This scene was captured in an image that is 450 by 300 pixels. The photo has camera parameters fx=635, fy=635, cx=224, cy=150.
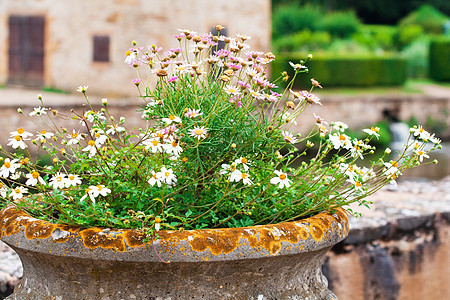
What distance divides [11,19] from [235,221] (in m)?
13.2

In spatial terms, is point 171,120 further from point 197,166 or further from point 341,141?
point 341,141

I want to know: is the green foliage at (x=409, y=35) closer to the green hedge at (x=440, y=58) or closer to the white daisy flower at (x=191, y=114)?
the green hedge at (x=440, y=58)

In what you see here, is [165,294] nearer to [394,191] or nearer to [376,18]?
[394,191]

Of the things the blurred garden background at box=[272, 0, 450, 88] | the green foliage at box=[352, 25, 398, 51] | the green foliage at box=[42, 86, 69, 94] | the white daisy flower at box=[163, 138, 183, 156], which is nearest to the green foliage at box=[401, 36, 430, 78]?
the blurred garden background at box=[272, 0, 450, 88]

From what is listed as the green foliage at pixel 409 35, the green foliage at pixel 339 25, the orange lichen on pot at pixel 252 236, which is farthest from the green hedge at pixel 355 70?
the orange lichen on pot at pixel 252 236

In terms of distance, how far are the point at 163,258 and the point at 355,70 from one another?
49.2 feet

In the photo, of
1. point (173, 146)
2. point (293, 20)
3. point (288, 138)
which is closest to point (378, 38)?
point (293, 20)

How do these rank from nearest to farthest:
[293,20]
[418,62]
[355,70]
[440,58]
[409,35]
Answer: [355,70] → [440,58] → [418,62] → [293,20] → [409,35]

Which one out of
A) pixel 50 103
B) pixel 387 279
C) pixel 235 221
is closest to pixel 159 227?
pixel 235 221

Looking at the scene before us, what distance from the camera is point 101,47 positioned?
12430 mm

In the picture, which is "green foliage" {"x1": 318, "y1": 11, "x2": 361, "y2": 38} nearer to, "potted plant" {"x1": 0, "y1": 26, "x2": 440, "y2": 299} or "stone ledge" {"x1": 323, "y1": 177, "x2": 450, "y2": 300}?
"stone ledge" {"x1": 323, "y1": 177, "x2": 450, "y2": 300}

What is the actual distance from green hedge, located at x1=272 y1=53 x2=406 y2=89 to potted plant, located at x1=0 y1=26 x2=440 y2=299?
13.5 m

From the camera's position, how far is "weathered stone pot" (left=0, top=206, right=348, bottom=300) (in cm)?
157

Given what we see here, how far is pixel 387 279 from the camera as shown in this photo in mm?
2994
